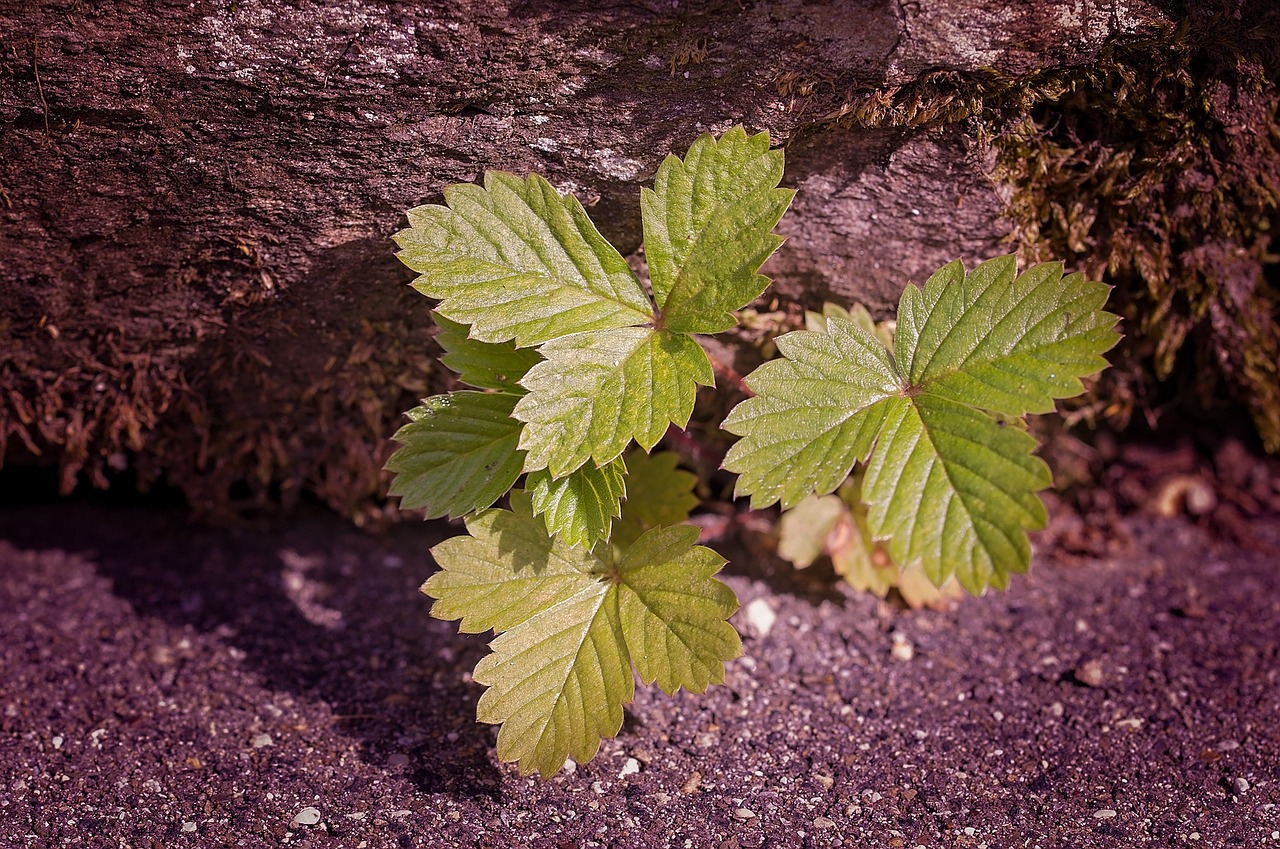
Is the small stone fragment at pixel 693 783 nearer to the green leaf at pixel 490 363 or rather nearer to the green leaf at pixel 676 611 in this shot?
the green leaf at pixel 676 611

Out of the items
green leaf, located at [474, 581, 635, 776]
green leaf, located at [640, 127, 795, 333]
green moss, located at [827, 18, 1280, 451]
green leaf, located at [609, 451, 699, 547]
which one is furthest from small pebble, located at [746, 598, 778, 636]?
green moss, located at [827, 18, 1280, 451]

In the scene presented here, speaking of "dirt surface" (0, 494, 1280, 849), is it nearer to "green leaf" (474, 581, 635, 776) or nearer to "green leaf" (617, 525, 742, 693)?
"green leaf" (474, 581, 635, 776)

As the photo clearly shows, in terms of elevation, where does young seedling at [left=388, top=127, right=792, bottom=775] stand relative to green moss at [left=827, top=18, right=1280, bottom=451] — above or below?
below

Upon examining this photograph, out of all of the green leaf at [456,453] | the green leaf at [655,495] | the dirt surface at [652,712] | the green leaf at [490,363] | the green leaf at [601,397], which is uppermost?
the green leaf at [601,397]

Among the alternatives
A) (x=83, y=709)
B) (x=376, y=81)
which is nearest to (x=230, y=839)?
(x=83, y=709)

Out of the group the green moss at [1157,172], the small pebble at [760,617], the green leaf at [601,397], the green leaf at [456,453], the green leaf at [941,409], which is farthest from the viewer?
the small pebble at [760,617]

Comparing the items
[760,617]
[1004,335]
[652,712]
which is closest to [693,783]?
[652,712]

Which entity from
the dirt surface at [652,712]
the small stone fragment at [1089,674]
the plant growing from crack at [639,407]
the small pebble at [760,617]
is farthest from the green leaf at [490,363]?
the small stone fragment at [1089,674]
